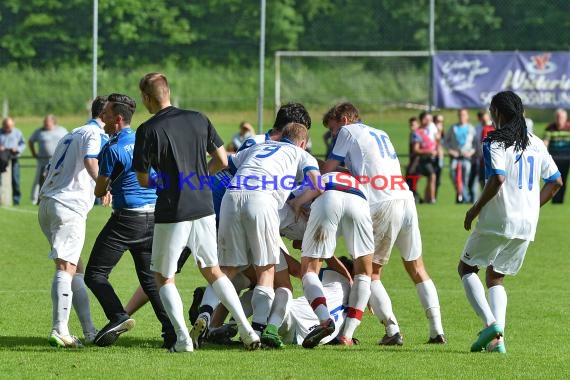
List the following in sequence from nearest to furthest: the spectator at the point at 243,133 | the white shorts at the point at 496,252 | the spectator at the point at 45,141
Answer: the white shorts at the point at 496,252, the spectator at the point at 243,133, the spectator at the point at 45,141

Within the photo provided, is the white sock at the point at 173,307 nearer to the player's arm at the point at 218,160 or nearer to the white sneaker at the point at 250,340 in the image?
the white sneaker at the point at 250,340

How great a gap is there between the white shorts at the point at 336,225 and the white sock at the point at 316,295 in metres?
0.17

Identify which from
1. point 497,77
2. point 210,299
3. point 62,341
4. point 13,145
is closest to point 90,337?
point 62,341

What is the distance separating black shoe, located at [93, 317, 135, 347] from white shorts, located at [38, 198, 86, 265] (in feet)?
1.90

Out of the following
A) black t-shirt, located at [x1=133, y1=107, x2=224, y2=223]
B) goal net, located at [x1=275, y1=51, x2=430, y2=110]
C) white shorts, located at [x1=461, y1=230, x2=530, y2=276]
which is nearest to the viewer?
black t-shirt, located at [x1=133, y1=107, x2=224, y2=223]

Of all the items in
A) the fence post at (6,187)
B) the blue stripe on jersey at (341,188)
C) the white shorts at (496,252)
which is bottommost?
the fence post at (6,187)

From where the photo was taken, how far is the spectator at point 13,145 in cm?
2284

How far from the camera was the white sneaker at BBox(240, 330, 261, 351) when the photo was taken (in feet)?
26.4

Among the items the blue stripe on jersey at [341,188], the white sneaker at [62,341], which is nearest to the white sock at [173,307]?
the white sneaker at [62,341]

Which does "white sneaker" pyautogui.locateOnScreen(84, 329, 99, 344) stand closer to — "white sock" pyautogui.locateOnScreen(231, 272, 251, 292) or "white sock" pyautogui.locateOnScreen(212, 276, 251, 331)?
"white sock" pyautogui.locateOnScreen(231, 272, 251, 292)

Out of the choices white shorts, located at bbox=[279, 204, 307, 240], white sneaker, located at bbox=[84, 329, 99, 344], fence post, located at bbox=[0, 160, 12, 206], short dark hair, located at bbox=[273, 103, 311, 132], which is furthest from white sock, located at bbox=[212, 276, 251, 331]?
fence post, located at bbox=[0, 160, 12, 206]

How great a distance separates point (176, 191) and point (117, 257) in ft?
3.51

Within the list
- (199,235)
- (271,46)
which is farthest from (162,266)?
(271,46)

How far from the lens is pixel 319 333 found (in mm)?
8164
